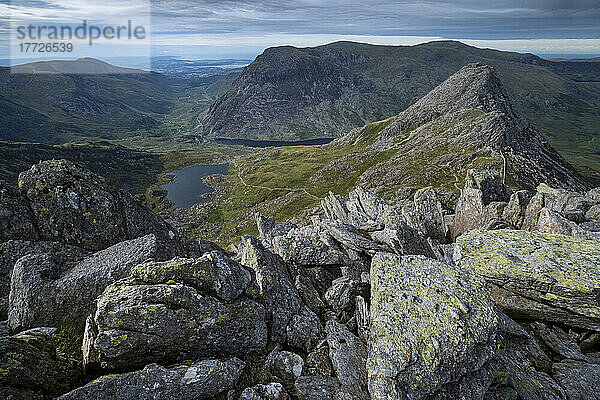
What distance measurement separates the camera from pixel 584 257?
57.4 feet

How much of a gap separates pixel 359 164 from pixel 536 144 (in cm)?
8427

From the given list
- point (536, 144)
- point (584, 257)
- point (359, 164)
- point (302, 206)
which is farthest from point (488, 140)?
point (584, 257)

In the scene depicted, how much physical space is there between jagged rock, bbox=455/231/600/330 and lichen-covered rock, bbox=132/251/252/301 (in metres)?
13.5

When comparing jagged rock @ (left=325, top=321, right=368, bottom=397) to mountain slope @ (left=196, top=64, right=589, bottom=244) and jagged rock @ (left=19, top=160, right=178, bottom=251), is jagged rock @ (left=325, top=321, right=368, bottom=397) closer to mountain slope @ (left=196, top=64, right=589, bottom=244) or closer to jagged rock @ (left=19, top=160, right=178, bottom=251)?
jagged rock @ (left=19, top=160, right=178, bottom=251)

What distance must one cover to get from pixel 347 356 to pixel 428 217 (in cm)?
2915

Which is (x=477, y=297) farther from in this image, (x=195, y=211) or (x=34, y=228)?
(x=195, y=211)

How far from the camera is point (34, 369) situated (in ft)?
37.5

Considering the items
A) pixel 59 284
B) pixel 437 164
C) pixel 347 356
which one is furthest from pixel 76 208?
pixel 437 164

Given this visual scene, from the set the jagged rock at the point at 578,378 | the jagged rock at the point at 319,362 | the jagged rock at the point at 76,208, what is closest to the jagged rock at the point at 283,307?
the jagged rock at the point at 319,362

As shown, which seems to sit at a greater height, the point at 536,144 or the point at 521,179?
the point at 536,144

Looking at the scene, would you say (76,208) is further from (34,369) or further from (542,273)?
(542,273)

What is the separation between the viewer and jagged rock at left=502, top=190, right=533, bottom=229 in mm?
33156

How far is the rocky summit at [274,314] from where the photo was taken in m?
12.5

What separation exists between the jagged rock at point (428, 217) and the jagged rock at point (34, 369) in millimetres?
31526
